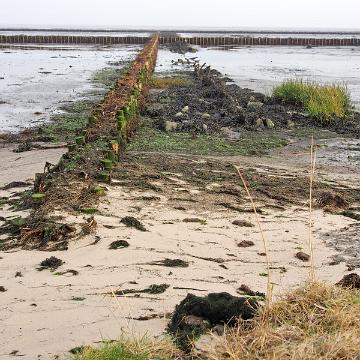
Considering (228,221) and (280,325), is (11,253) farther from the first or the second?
(280,325)

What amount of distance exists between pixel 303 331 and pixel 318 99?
11624 millimetres

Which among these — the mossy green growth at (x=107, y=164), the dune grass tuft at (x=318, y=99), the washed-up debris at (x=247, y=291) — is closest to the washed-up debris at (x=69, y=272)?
the washed-up debris at (x=247, y=291)

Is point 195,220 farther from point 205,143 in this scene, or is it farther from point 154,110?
point 154,110

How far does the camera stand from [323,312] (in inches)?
147

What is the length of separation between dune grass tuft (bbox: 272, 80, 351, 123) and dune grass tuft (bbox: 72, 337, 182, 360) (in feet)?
34.1

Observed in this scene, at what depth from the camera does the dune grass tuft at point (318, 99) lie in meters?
13.3

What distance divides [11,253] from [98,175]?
2310 millimetres

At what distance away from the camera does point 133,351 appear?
133 inches

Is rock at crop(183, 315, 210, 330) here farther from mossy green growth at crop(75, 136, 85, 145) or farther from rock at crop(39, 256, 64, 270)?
mossy green growth at crop(75, 136, 85, 145)

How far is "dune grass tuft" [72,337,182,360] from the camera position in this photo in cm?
336

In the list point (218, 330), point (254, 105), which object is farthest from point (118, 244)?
point (254, 105)

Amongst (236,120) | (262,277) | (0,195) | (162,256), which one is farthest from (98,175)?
(236,120)

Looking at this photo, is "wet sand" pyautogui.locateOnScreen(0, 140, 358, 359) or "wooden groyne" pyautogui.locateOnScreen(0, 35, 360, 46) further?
"wooden groyne" pyautogui.locateOnScreen(0, 35, 360, 46)

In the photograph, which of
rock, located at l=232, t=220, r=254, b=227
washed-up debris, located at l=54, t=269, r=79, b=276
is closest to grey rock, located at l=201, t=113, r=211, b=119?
rock, located at l=232, t=220, r=254, b=227
